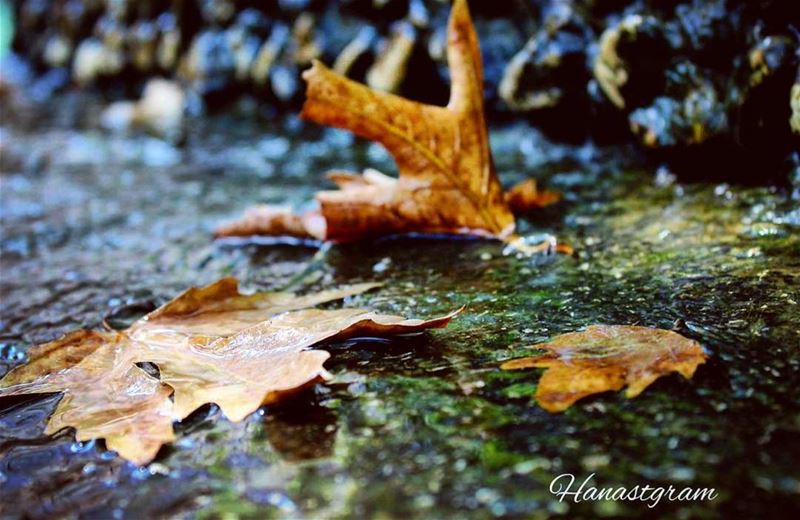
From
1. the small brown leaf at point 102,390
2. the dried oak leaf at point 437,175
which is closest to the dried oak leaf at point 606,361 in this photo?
the small brown leaf at point 102,390

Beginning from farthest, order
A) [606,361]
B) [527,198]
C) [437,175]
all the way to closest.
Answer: [527,198]
[437,175]
[606,361]

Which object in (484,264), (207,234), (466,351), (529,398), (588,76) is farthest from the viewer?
(588,76)

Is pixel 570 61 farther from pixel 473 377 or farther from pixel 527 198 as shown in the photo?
pixel 473 377

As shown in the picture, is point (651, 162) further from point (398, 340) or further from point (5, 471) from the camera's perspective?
point (5, 471)

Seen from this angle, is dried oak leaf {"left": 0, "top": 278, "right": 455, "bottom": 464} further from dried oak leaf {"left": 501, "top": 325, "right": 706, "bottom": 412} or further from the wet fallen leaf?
the wet fallen leaf

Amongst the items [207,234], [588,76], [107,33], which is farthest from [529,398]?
[107,33]

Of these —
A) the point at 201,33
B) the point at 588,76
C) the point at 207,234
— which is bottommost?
the point at 207,234

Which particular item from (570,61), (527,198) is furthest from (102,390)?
(570,61)
